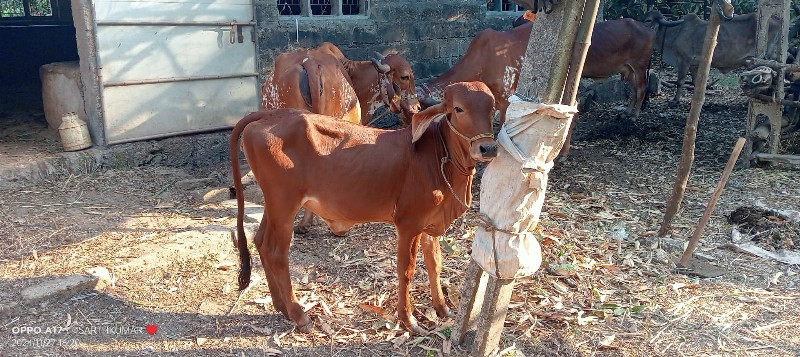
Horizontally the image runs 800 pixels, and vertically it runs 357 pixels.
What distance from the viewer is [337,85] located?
607 centimetres

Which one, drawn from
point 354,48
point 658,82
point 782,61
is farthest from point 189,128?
point 658,82

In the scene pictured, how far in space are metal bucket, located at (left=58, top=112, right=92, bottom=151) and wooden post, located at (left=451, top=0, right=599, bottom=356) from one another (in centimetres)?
500

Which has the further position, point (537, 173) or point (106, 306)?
point (106, 306)

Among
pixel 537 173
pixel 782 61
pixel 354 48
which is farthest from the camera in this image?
pixel 354 48

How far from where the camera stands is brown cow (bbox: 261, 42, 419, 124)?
571 cm

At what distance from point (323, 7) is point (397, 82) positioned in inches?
87.7

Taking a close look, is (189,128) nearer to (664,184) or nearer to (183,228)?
(183,228)

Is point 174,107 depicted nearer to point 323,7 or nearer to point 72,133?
point 72,133

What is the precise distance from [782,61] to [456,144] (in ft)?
19.0

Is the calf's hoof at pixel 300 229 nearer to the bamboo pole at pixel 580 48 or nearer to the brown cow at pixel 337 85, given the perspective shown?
the brown cow at pixel 337 85

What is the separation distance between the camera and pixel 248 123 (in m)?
3.94

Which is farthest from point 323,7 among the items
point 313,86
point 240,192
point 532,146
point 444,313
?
point 532,146

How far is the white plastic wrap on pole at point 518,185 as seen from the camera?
117 inches

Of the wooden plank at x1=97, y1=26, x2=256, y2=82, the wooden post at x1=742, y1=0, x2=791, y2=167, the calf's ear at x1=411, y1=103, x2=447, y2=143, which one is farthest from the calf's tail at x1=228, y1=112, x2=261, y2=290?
the wooden post at x1=742, y1=0, x2=791, y2=167
